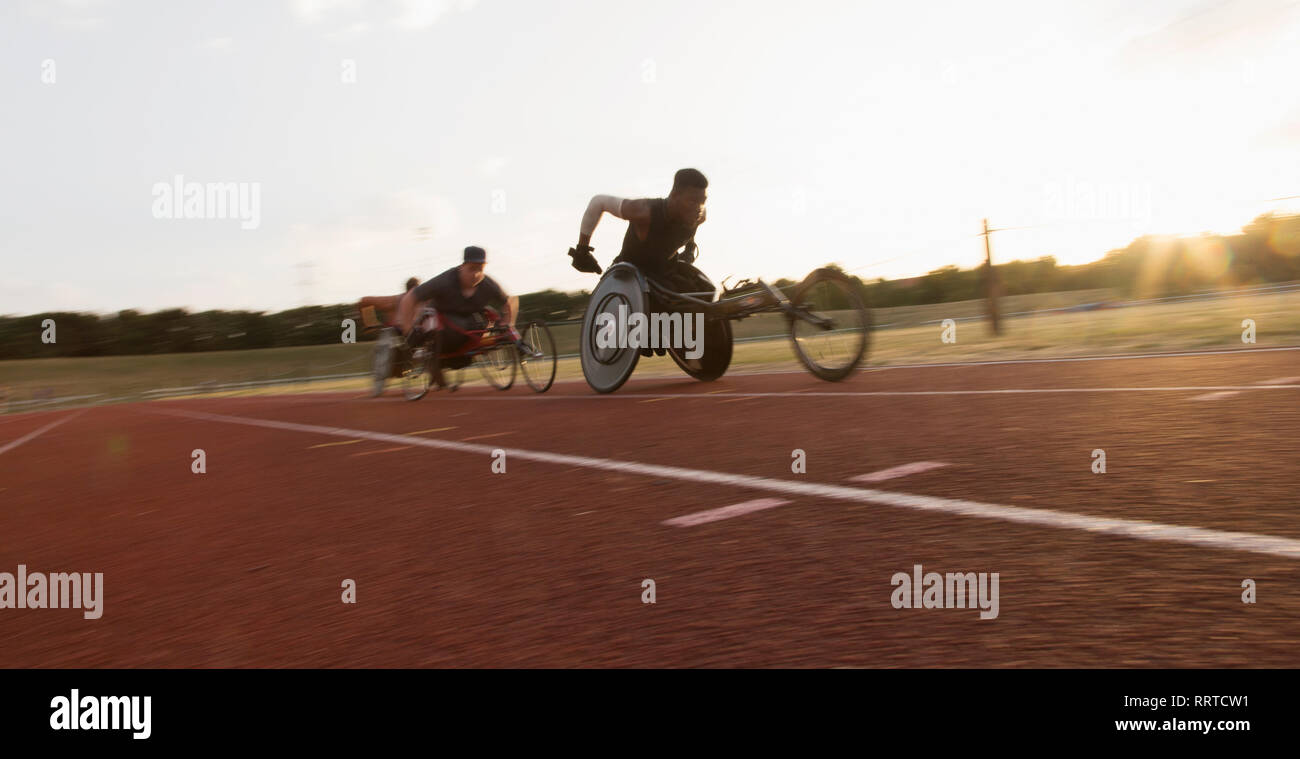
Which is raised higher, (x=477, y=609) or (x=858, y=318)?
(x=858, y=318)

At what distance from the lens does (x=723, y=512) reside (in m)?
3.22

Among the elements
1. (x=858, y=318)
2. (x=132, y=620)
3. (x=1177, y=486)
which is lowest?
(x=132, y=620)

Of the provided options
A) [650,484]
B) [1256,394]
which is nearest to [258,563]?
[650,484]

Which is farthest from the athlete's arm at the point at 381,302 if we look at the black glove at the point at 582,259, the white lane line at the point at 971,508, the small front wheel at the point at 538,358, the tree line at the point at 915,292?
the white lane line at the point at 971,508

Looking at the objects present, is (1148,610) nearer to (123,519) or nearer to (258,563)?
(258,563)

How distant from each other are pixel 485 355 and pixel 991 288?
7.09 m

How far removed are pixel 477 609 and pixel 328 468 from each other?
329 centimetres

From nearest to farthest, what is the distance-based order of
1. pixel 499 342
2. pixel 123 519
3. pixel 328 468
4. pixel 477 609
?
pixel 477 609 → pixel 123 519 → pixel 328 468 → pixel 499 342

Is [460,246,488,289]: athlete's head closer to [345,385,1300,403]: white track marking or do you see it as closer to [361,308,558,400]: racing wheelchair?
[361,308,558,400]: racing wheelchair

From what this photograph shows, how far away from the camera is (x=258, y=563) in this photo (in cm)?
316

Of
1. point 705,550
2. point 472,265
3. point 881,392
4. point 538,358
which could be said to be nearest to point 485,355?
point 472,265

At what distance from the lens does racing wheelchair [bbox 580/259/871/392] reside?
743 cm

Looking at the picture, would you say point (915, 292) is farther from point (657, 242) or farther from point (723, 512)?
point (723, 512)

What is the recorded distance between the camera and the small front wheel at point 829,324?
289 inches
